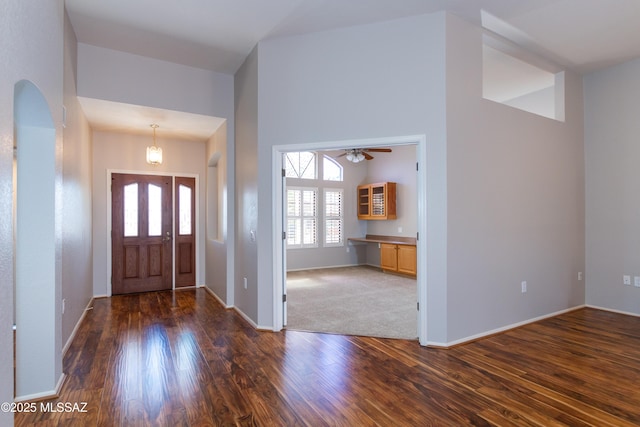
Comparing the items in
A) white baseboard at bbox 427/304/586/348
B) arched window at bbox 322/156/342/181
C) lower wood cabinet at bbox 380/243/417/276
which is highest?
arched window at bbox 322/156/342/181

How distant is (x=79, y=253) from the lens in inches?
152

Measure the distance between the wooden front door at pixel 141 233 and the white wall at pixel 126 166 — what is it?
0.14m

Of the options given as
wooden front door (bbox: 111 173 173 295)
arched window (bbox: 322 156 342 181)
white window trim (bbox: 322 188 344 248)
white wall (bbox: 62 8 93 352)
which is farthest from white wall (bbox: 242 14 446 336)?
arched window (bbox: 322 156 342 181)

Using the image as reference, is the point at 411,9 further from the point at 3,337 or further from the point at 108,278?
the point at 108,278

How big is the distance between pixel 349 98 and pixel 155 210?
13.2ft

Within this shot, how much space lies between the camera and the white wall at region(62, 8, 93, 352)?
3113 millimetres

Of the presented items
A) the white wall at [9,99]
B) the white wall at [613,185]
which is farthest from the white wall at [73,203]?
the white wall at [613,185]

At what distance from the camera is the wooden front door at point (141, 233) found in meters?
5.43

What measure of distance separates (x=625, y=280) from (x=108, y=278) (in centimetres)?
756

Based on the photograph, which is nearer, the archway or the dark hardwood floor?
the dark hardwood floor

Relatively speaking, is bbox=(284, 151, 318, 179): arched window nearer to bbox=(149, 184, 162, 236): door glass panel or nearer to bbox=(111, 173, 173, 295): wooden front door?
bbox=(111, 173, 173, 295): wooden front door

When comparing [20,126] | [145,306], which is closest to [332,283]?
[145,306]

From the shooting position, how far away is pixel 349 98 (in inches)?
138

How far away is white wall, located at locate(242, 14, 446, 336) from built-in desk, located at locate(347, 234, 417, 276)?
369cm
